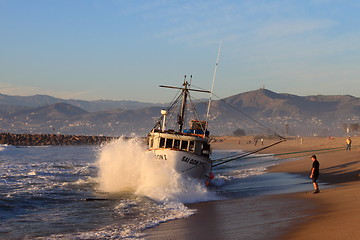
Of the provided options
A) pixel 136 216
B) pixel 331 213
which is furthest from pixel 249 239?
pixel 136 216

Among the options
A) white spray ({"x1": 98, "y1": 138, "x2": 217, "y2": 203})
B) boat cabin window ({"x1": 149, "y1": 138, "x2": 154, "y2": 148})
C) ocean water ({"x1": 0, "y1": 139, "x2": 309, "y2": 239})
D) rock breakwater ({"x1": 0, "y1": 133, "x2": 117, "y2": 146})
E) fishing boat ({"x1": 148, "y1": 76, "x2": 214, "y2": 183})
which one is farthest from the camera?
rock breakwater ({"x1": 0, "y1": 133, "x2": 117, "y2": 146})

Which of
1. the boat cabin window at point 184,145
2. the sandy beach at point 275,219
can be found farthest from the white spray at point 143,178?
the sandy beach at point 275,219

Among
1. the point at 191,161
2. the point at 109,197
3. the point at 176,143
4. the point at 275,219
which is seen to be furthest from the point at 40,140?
the point at 275,219

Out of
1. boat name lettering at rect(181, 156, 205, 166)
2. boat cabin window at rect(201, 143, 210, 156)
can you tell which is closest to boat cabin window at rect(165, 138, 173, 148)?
boat name lettering at rect(181, 156, 205, 166)

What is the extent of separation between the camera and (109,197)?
22969 millimetres

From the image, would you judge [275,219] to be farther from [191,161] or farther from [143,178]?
[143,178]

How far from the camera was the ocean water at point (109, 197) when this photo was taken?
14.9 metres

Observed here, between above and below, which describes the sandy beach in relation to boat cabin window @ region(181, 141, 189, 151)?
below

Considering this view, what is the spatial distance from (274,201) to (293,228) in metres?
6.14

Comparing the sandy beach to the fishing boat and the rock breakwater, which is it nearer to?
the fishing boat

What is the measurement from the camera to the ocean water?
14906 millimetres

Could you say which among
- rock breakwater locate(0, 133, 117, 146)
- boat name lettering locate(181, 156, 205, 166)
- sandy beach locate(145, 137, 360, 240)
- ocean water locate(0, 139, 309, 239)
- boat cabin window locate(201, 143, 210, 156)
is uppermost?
boat cabin window locate(201, 143, 210, 156)

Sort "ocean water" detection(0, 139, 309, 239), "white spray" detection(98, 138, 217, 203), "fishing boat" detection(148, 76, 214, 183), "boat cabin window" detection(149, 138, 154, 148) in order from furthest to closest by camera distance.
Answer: "boat cabin window" detection(149, 138, 154, 148), "fishing boat" detection(148, 76, 214, 183), "white spray" detection(98, 138, 217, 203), "ocean water" detection(0, 139, 309, 239)

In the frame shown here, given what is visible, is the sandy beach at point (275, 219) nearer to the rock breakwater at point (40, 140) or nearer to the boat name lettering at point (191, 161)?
the boat name lettering at point (191, 161)
